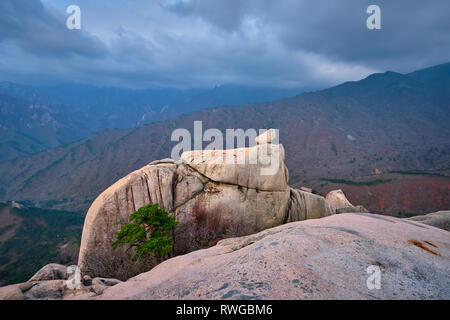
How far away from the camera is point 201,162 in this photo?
2172 centimetres

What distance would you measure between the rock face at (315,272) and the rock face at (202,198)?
37.9ft

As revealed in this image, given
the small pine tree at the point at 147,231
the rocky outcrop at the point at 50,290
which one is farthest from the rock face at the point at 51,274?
the small pine tree at the point at 147,231

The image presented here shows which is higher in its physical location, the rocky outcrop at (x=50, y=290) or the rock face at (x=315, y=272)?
the rock face at (x=315, y=272)

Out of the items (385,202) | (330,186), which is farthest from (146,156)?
(385,202)

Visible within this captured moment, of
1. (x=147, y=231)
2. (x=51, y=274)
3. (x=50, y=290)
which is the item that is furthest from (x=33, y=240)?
(x=50, y=290)

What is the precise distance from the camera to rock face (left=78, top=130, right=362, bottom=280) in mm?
18141

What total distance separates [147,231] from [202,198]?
6471mm

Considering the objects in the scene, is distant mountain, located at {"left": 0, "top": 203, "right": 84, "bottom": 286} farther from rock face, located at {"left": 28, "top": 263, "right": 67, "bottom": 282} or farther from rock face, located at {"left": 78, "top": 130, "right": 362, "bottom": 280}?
rock face, located at {"left": 28, "top": 263, "right": 67, "bottom": 282}

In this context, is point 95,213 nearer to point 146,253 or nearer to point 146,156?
point 146,253

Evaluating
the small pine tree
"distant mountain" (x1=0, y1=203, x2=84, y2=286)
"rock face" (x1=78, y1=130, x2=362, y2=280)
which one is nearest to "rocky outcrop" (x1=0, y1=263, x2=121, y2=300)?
the small pine tree

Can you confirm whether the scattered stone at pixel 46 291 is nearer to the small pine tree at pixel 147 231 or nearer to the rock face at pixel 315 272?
the rock face at pixel 315 272

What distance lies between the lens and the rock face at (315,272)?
5125mm
